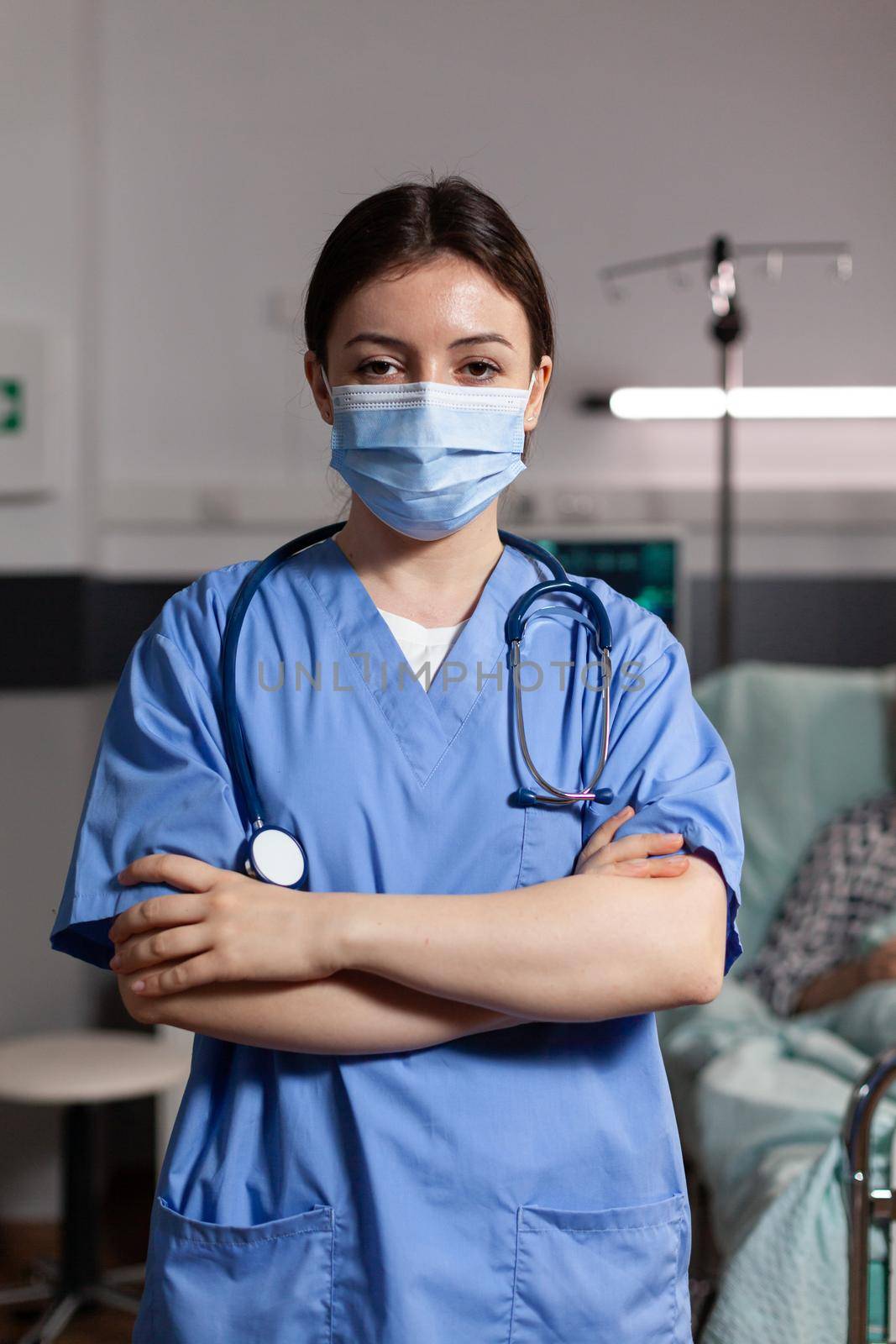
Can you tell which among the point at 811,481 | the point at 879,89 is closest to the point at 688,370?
the point at 811,481

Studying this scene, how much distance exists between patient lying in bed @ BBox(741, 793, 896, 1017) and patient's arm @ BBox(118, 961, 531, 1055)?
1.71 m

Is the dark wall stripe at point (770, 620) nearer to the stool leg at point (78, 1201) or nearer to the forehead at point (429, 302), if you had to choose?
the stool leg at point (78, 1201)

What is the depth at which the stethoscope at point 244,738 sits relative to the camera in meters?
0.88

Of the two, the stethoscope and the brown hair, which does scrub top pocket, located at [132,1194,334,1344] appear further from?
the brown hair

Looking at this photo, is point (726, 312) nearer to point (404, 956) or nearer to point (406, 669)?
point (406, 669)

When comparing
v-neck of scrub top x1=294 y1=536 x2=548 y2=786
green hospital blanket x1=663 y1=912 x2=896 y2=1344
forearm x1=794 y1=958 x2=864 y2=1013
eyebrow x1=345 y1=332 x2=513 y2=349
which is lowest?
green hospital blanket x1=663 y1=912 x2=896 y2=1344

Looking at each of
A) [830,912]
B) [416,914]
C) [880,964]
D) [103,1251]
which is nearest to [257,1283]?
[416,914]

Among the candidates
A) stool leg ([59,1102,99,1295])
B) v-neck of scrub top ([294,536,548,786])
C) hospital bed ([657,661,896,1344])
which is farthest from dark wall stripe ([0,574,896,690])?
v-neck of scrub top ([294,536,548,786])

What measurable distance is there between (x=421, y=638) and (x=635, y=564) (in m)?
1.66

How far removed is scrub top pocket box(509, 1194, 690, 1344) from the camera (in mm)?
892

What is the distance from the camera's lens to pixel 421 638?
1.00 metres

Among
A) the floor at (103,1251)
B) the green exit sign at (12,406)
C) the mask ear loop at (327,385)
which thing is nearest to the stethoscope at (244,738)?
the mask ear loop at (327,385)

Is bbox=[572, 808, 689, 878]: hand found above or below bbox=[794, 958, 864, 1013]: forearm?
above

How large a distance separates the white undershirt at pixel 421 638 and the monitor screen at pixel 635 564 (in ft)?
5.26
